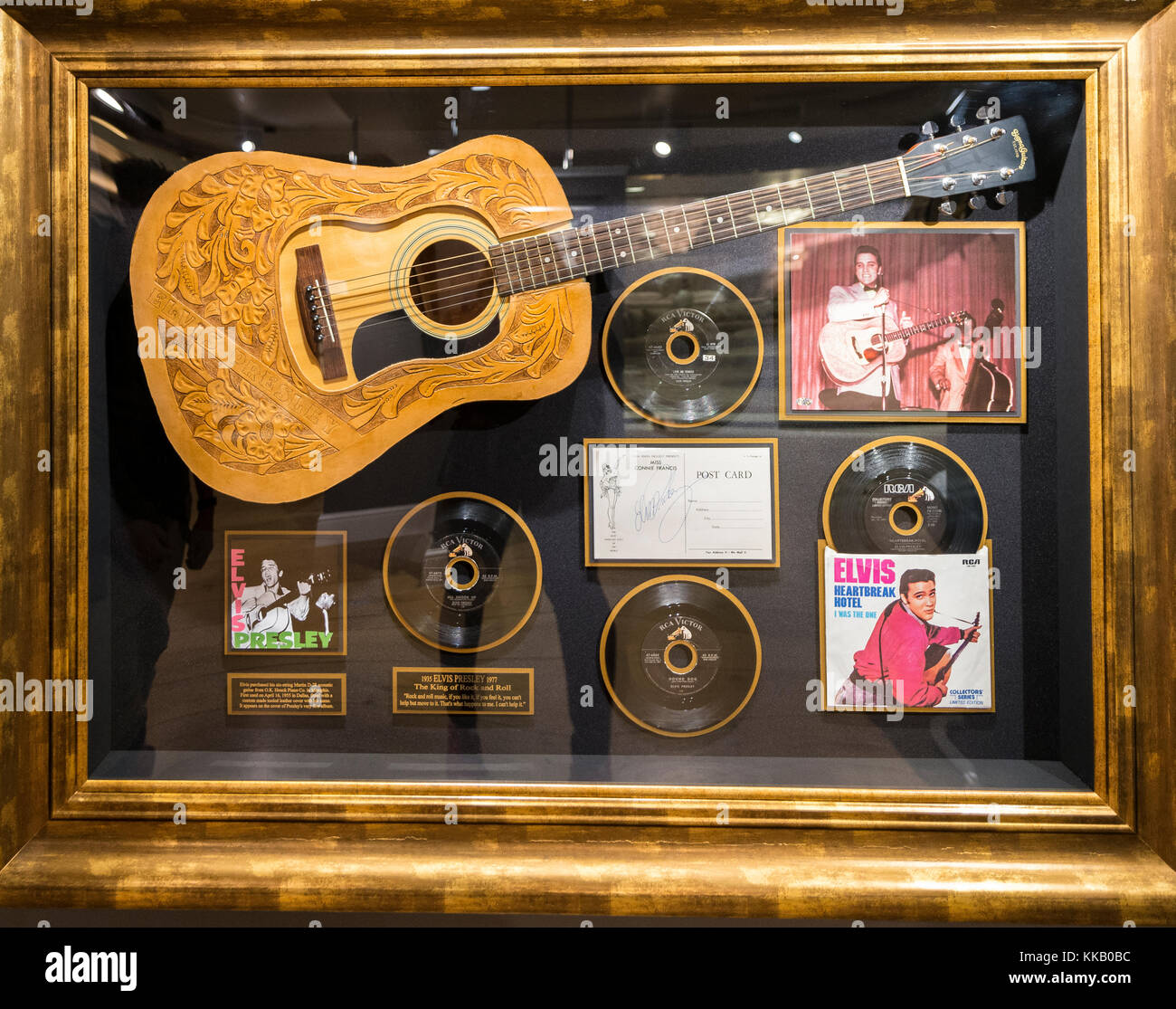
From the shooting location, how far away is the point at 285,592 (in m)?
1.30

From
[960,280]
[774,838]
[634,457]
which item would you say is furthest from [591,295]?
[774,838]

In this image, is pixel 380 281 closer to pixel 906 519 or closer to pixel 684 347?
pixel 684 347

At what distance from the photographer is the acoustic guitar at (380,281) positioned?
1265mm

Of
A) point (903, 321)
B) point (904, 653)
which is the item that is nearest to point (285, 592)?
point (904, 653)

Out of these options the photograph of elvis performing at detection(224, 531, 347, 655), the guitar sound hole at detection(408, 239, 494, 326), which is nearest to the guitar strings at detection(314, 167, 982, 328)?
the guitar sound hole at detection(408, 239, 494, 326)

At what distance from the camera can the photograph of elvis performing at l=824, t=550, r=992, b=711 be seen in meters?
1.26

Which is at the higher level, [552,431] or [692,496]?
[552,431]

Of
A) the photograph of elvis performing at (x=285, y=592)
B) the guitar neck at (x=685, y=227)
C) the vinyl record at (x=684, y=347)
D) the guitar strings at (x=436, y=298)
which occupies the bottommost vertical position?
the photograph of elvis performing at (x=285, y=592)

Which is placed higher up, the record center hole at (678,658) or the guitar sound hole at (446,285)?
the guitar sound hole at (446,285)

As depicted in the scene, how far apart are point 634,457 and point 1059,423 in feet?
2.54
